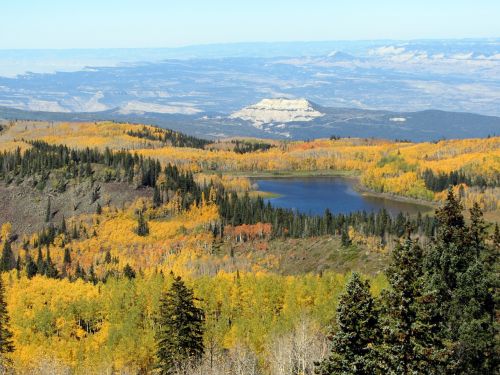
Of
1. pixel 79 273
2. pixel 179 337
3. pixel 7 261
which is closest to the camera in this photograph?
pixel 179 337

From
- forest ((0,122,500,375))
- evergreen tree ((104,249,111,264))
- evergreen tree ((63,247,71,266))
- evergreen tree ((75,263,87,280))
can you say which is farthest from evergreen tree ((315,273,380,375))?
evergreen tree ((63,247,71,266))

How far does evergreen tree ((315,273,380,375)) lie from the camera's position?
40281 millimetres

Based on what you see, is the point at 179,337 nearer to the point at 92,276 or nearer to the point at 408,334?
the point at 408,334

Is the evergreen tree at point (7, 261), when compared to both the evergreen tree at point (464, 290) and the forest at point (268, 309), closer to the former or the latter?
the forest at point (268, 309)

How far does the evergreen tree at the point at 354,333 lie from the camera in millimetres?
40281

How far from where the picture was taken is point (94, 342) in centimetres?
9981

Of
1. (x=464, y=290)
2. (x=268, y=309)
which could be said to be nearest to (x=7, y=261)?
(x=268, y=309)

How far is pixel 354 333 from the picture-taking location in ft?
132

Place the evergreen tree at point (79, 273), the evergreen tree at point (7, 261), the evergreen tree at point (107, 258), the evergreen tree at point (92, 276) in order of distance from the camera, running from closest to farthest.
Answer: the evergreen tree at point (92, 276) → the evergreen tree at point (79, 273) → the evergreen tree at point (7, 261) → the evergreen tree at point (107, 258)

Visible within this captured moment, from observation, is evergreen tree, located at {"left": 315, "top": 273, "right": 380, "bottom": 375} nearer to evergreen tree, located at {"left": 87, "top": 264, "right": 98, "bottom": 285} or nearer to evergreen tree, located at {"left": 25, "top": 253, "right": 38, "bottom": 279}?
evergreen tree, located at {"left": 87, "top": 264, "right": 98, "bottom": 285}

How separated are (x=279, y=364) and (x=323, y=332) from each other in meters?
15.3

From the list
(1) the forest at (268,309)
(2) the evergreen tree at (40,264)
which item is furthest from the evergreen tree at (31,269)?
(2) the evergreen tree at (40,264)

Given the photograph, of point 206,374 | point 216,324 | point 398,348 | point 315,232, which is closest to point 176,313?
point 206,374

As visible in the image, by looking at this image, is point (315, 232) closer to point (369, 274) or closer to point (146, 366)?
point (369, 274)
